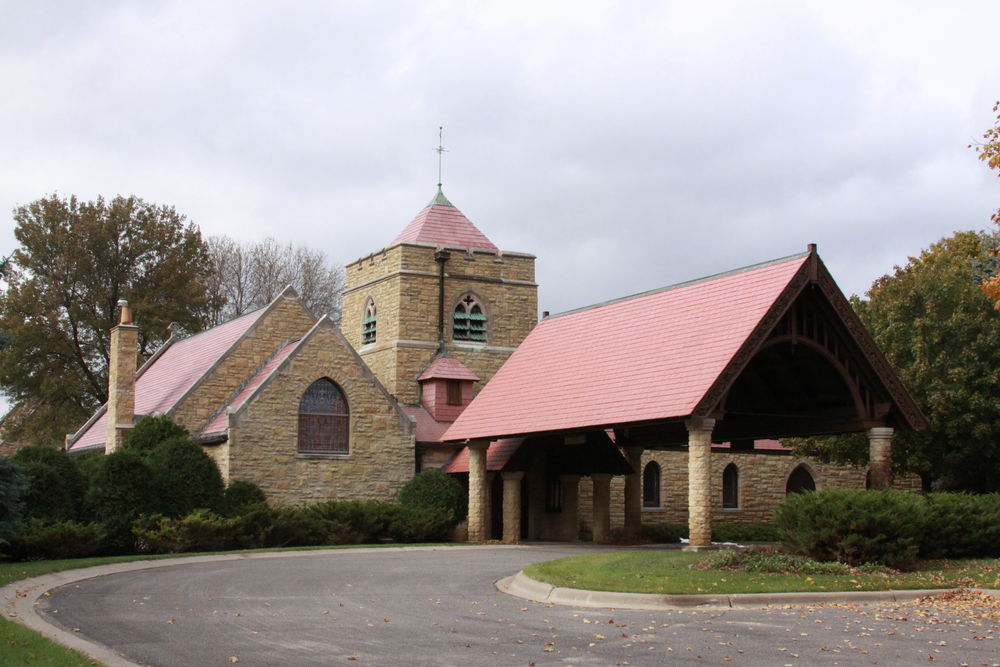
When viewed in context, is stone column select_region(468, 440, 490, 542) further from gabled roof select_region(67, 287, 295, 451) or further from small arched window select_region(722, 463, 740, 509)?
small arched window select_region(722, 463, 740, 509)

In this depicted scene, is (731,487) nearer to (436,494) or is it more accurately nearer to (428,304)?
(428,304)

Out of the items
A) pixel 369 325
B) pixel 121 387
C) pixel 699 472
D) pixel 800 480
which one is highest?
pixel 369 325

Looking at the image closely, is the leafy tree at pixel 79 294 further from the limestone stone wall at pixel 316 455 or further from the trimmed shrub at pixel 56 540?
the trimmed shrub at pixel 56 540

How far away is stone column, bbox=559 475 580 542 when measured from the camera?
114 feet

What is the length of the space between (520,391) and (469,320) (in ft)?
32.9

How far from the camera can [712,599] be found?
653 inches

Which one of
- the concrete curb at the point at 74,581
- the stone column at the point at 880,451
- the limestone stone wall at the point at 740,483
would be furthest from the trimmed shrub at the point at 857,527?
the limestone stone wall at the point at 740,483

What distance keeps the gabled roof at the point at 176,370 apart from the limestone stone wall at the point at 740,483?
463 inches

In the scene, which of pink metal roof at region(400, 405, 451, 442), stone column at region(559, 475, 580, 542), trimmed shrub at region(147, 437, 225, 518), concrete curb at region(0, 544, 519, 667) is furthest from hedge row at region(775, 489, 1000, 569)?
pink metal roof at region(400, 405, 451, 442)

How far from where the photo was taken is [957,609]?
15789 millimetres

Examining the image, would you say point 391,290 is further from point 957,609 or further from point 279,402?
point 957,609

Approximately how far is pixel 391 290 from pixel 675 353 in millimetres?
16531

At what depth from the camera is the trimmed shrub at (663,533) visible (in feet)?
117

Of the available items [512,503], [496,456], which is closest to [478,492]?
[512,503]
